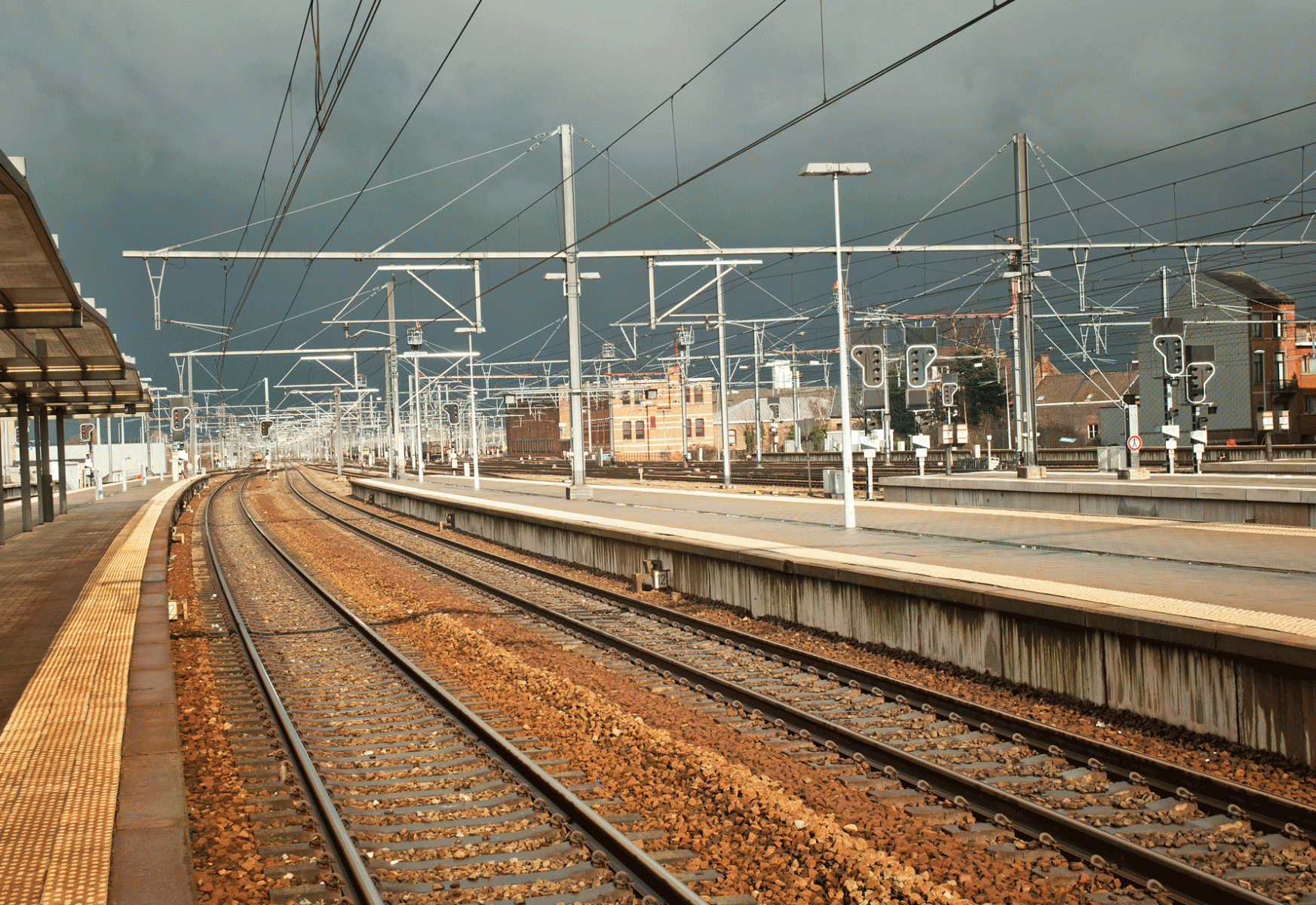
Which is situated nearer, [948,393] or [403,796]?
[403,796]

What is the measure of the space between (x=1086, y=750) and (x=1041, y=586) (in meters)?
3.17

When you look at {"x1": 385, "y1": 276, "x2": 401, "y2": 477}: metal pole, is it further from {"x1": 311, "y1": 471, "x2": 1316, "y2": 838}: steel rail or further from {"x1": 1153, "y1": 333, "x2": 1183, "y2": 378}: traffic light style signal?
{"x1": 311, "y1": 471, "x2": 1316, "y2": 838}: steel rail

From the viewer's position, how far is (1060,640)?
9.39m

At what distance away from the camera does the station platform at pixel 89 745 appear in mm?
4852

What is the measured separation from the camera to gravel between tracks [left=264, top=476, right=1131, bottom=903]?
550cm

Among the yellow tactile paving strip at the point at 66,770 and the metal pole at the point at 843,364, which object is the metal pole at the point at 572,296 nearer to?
the metal pole at the point at 843,364

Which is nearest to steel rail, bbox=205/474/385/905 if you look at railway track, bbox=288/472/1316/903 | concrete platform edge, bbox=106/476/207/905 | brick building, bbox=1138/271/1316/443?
concrete platform edge, bbox=106/476/207/905

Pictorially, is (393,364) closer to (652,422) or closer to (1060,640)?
(1060,640)

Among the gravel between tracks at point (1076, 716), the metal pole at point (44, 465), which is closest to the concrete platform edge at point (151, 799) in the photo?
the gravel between tracks at point (1076, 716)

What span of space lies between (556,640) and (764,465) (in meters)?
44.0

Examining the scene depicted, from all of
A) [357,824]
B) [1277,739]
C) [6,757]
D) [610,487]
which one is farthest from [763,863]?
[610,487]

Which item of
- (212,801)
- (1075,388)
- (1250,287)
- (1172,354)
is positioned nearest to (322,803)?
(212,801)

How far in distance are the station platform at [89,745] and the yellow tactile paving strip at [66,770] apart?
0.04 ft

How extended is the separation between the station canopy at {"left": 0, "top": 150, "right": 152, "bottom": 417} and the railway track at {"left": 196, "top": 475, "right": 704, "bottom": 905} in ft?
16.5
